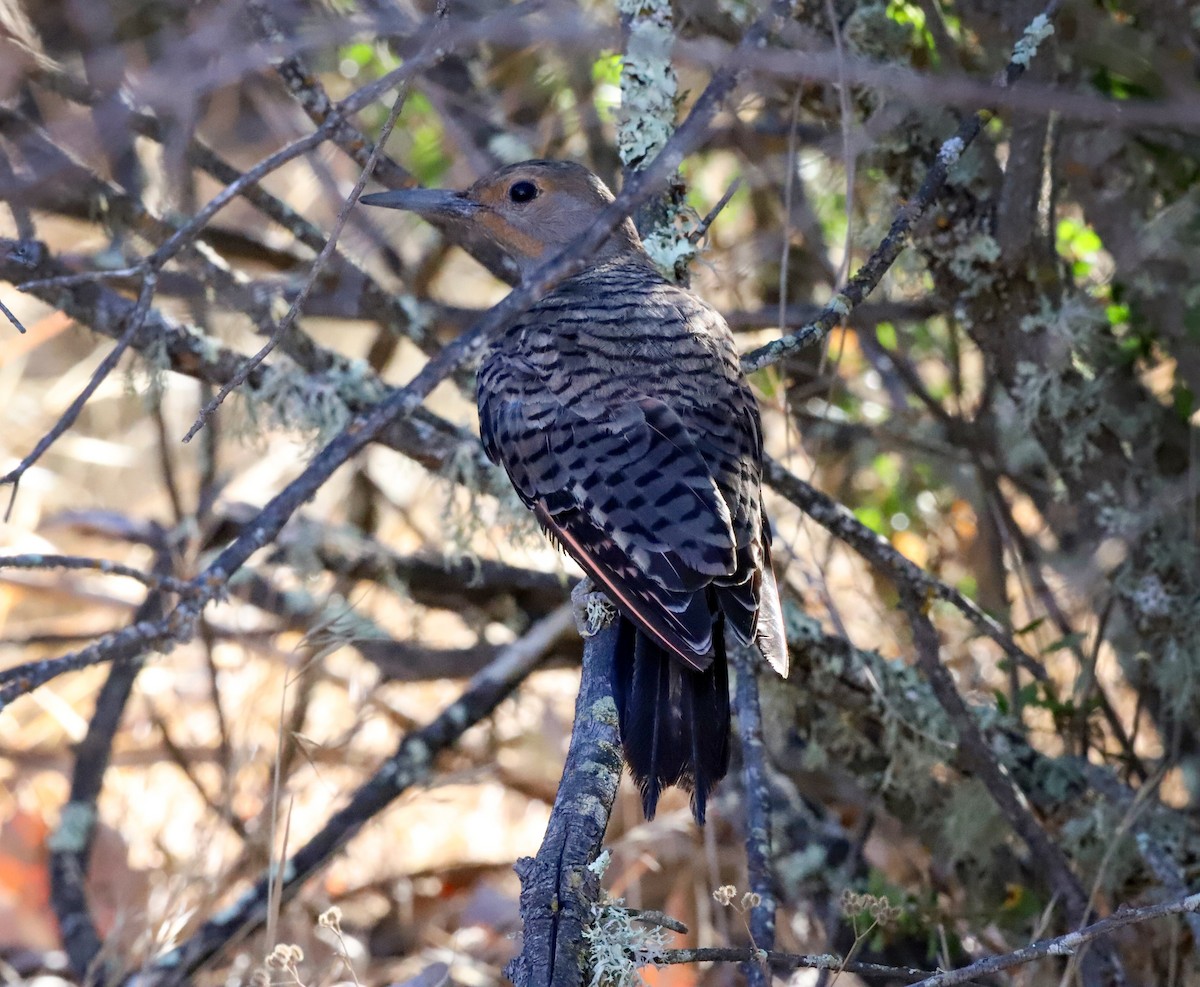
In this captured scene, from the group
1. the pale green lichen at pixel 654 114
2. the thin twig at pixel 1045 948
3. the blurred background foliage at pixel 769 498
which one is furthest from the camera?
the blurred background foliage at pixel 769 498

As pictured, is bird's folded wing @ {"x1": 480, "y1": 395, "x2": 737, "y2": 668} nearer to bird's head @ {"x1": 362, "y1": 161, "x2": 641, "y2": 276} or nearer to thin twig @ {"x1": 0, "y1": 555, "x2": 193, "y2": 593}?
bird's head @ {"x1": 362, "y1": 161, "x2": 641, "y2": 276}

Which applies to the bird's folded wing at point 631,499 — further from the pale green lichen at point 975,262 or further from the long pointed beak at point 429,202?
the pale green lichen at point 975,262

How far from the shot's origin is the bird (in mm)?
2344

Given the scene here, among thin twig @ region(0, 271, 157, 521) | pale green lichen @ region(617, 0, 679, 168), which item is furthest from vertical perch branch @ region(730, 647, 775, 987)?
thin twig @ region(0, 271, 157, 521)

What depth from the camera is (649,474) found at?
2639 mm

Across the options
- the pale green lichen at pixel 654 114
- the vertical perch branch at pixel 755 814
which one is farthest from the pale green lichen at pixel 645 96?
the vertical perch branch at pixel 755 814

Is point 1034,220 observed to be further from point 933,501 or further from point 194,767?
point 194,767

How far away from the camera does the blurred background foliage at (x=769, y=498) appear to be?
315 centimetres

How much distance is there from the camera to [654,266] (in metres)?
3.32

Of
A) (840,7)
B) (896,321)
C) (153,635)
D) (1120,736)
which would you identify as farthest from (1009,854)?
(153,635)

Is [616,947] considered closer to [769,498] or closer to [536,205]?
[536,205]

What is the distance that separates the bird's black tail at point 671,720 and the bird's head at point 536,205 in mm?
1412

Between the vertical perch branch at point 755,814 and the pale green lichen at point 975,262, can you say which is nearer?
the vertical perch branch at point 755,814

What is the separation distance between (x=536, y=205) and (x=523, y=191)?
0.05 meters
